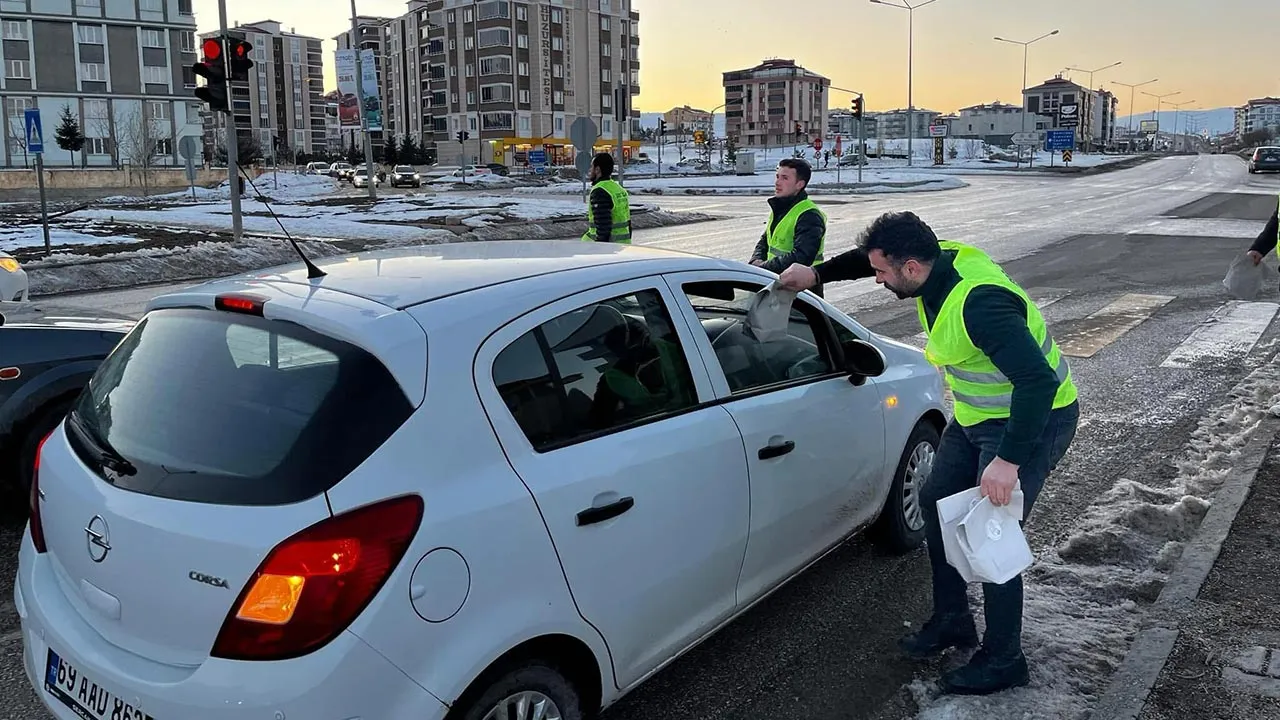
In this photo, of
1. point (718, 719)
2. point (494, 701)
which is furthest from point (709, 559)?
point (494, 701)

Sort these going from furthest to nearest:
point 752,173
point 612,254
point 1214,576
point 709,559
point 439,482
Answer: point 752,173 → point 1214,576 → point 612,254 → point 709,559 → point 439,482

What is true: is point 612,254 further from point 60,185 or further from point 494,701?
point 60,185

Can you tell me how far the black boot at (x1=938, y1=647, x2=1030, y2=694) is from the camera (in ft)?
11.5

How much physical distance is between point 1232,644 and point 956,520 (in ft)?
4.62

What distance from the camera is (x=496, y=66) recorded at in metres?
110

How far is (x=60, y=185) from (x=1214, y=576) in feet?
213

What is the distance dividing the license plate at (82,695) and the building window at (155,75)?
244ft

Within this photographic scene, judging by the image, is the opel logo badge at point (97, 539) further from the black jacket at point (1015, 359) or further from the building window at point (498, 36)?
the building window at point (498, 36)

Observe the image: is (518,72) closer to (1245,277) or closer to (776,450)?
(1245,277)

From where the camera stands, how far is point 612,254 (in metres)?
3.66

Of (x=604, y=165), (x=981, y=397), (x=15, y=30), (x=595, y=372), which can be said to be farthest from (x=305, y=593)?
(x=15, y=30)

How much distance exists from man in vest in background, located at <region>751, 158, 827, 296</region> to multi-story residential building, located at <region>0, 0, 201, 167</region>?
202ft

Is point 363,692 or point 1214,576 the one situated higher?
point 363,692

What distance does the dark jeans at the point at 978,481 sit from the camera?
11.4ft
